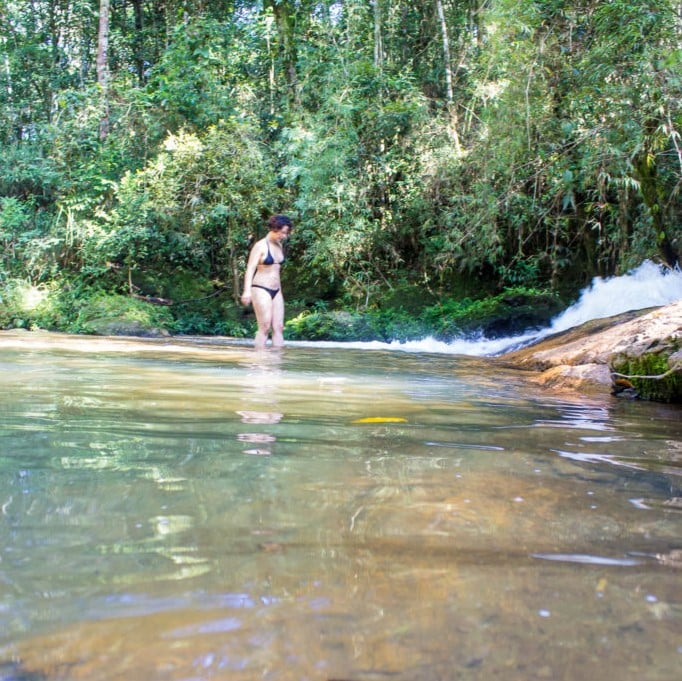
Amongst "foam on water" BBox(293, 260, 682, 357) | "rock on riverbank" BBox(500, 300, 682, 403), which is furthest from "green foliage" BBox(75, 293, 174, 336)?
"rock on riverbank" BBox(500, 300, 682, 403)

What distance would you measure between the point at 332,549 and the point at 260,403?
2455 millimetres


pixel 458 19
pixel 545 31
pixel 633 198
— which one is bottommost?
pixel 633 198

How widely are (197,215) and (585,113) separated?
9.66m

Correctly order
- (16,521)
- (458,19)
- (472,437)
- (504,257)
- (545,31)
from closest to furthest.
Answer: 1. (16,521)
2. (472,437)
3. (545,31)
4. (504,257)
5. (458,19)

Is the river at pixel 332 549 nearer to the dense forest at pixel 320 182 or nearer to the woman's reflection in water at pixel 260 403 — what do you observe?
the woman's reflection in water at pixel 260 403

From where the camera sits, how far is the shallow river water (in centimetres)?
111

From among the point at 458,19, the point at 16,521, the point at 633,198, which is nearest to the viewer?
the point at 16,521

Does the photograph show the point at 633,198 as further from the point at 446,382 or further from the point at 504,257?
the point at 446,382

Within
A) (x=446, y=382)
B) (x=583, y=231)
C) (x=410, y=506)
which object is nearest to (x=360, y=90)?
(x=583, y=231)

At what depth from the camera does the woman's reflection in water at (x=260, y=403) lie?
2777mm

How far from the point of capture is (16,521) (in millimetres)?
1713

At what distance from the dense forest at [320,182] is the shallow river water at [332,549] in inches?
392

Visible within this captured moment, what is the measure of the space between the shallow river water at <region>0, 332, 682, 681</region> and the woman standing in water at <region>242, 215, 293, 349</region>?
5.76m

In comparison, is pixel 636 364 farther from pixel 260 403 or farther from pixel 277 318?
pixel 277 318
